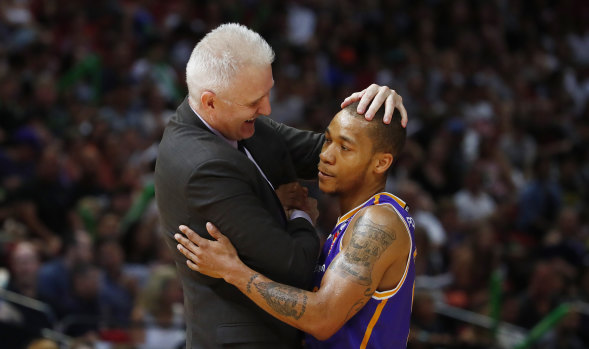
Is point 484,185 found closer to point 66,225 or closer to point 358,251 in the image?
point 66,225

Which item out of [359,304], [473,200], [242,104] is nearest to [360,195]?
[359,304]

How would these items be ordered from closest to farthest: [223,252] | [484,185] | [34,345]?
[223,252], [34,345], [484,185]

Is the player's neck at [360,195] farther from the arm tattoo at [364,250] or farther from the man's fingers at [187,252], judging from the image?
the man's fingers at [187,252]

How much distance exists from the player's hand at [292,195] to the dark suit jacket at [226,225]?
0.56 ft

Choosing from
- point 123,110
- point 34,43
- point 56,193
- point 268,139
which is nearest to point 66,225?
point 56,193

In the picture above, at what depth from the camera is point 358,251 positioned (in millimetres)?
2557

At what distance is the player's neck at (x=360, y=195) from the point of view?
9.29ft

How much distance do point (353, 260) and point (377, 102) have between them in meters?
0.56

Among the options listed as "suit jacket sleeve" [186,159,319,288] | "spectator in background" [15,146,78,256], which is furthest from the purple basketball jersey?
"spectator in background" [15,146,78,256]

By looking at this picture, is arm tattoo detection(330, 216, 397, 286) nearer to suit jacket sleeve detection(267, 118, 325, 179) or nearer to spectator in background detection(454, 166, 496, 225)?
suit jacket sleeve detection(267, 118, 325, 179)

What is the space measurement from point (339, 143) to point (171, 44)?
24.2 feet

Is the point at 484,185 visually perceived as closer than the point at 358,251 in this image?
No

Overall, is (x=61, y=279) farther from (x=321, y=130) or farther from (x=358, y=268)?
(x=358, y=268)

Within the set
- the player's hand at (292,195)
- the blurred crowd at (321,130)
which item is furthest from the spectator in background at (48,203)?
the player's hand at (292,195)
